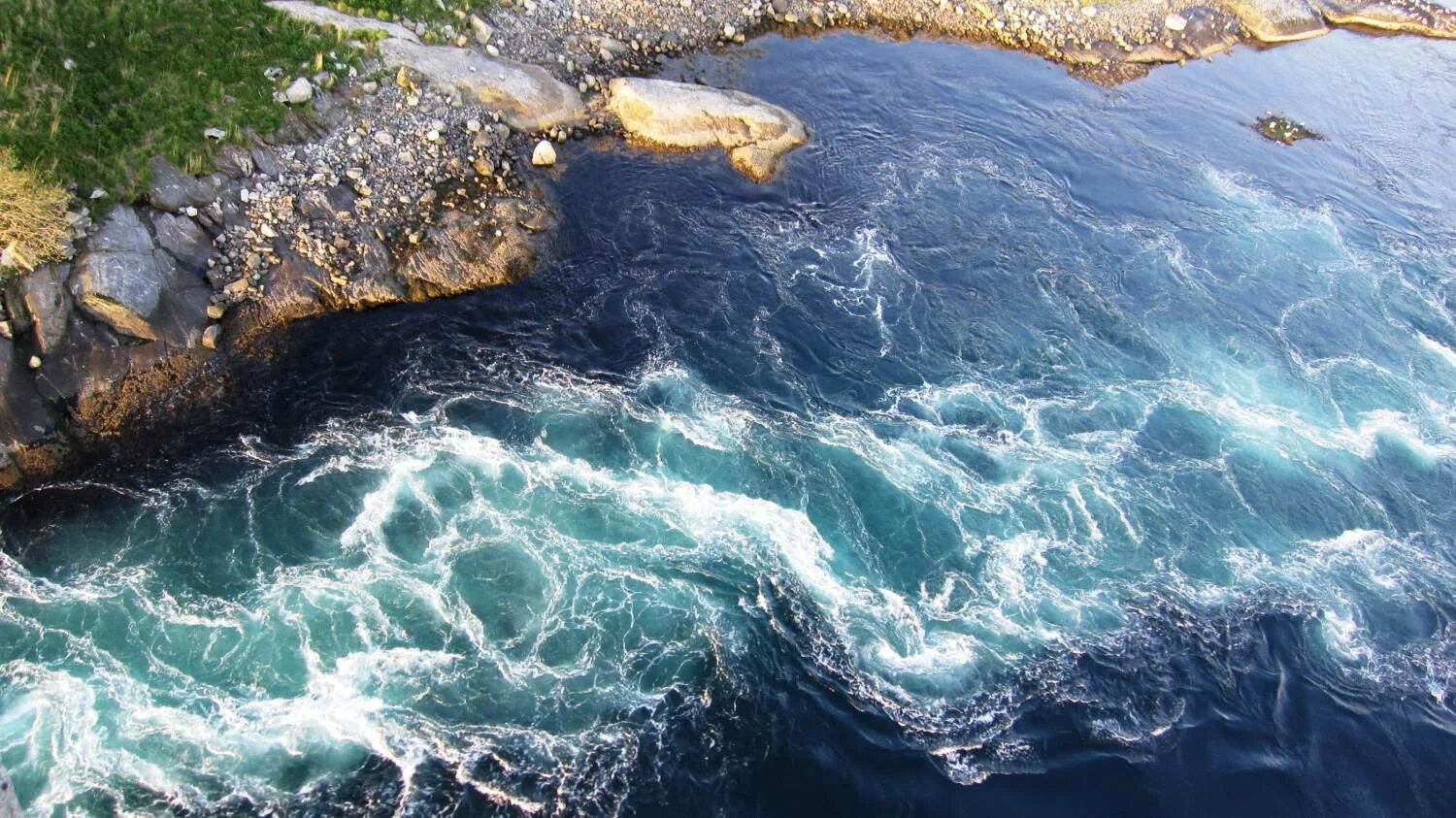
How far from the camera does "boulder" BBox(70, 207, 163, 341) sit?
2025 centimetres

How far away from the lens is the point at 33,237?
1994cm

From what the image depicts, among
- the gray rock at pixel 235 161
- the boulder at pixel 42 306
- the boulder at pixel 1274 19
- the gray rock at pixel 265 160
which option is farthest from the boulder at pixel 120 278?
the boulder at pixel 1274 19

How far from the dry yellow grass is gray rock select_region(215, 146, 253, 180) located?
13.2 feet

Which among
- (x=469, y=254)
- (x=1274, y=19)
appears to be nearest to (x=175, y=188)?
(x=469, y=254)

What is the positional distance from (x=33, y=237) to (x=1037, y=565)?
85.9ft

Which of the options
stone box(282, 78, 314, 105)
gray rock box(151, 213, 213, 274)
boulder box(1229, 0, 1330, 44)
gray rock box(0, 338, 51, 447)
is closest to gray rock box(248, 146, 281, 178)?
stone box(282, 78, 314, 105)

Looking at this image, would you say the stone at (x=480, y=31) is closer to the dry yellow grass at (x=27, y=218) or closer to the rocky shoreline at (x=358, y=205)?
the rocky shoreline at (x=358, y=205)

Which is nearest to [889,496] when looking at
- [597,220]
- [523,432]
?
[523,432]

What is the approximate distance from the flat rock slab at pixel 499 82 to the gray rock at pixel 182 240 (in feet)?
33.9

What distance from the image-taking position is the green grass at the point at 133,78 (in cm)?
2175

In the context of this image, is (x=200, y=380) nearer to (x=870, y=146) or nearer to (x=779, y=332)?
(x=779, y=332)

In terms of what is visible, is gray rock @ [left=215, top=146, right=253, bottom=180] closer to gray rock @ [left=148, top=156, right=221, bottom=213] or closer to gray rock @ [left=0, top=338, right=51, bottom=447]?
gray rock @ [left=148, top=156, right=221, bottom=213]

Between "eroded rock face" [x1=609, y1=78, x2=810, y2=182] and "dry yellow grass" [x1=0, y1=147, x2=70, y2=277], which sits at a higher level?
"eroded rock face" [x1=609, y1=78, x2=810, y2=182]

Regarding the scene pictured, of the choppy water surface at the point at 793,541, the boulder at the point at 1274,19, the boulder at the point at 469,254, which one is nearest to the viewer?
the choppy water surface at the point at 793,541
